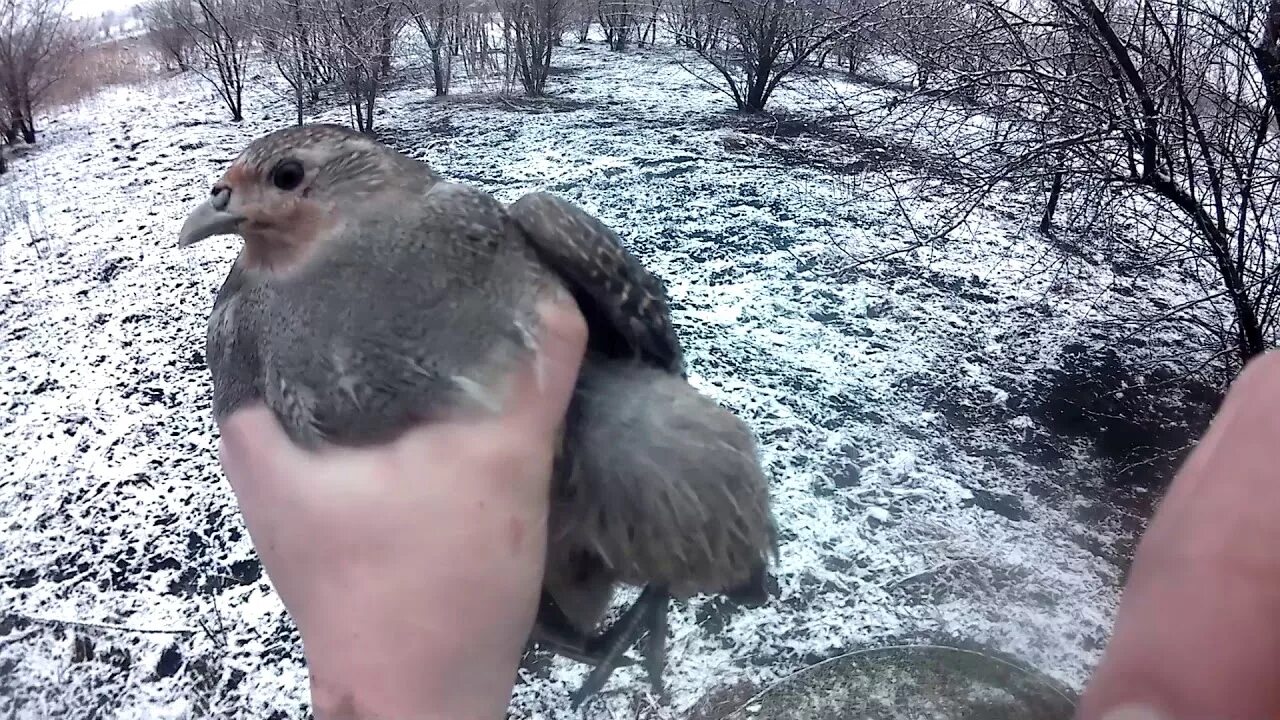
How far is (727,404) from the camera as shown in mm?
3590

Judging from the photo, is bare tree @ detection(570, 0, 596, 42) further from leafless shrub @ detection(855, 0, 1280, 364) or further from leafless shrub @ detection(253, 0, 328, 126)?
leafless shrub @ detection(855, 0, 1280, 364)

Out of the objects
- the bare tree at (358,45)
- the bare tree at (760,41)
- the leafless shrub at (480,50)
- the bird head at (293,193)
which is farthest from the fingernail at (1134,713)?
the leafless shrub at (480,50)

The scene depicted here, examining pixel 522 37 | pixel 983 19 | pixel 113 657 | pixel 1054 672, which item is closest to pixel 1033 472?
pixel 1054 672

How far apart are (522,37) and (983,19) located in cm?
523

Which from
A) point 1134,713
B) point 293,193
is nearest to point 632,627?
point 293,193

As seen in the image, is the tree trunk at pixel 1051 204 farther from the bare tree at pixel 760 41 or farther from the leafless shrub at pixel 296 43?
the leafless shrub at pixel 296 43

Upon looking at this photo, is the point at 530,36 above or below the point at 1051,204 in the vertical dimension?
above

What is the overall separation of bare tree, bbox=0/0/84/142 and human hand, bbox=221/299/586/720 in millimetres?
7644

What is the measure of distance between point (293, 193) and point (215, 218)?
0.44 feet

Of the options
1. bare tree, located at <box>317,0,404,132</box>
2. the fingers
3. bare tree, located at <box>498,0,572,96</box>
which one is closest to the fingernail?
the fingers

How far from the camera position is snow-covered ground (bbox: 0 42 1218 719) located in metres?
2.59

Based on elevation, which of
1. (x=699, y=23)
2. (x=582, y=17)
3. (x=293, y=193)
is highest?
(x=582, y=17)

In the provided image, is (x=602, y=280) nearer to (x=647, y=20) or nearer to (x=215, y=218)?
(x=215, y=218)

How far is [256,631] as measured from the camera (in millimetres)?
2666
